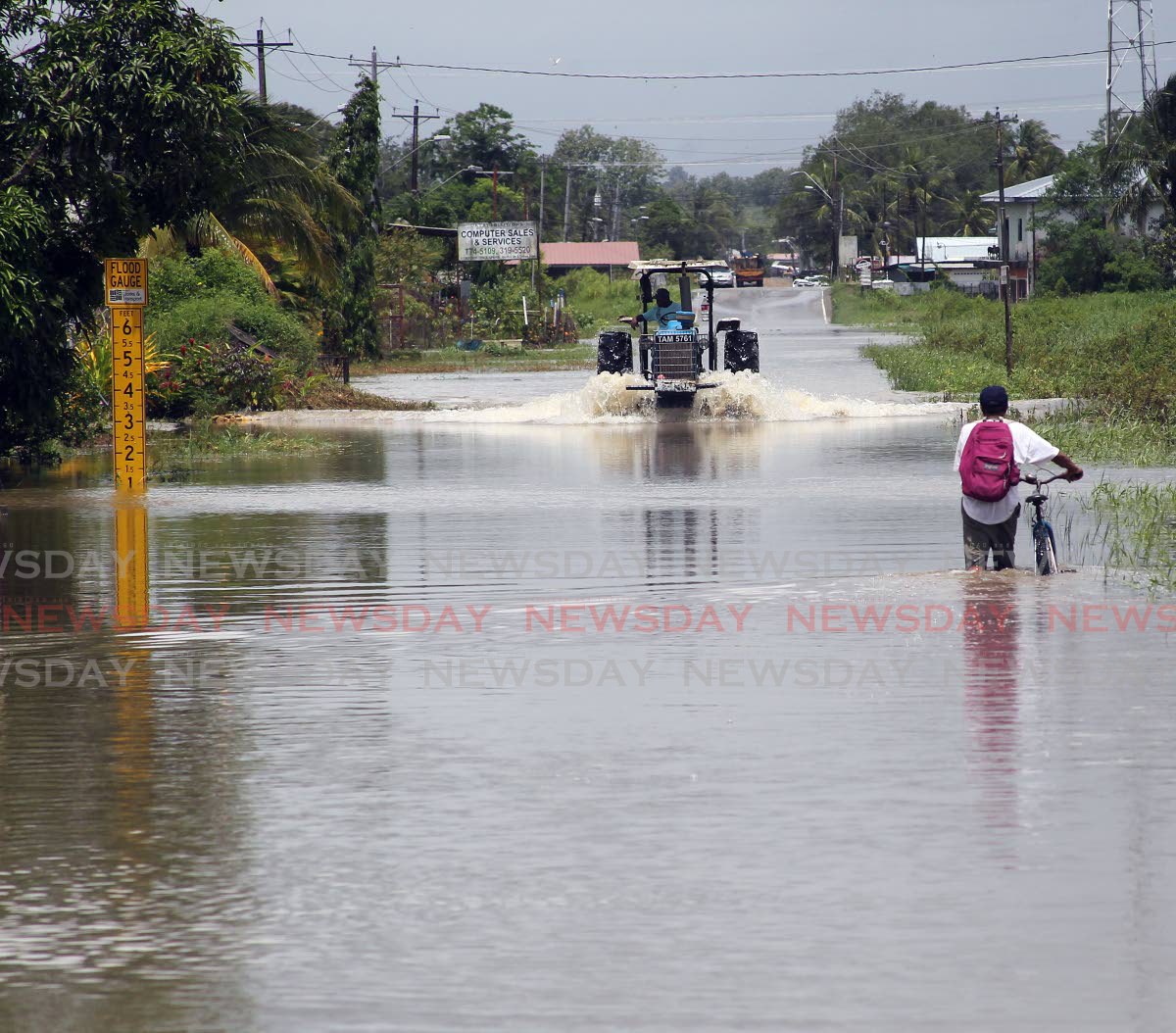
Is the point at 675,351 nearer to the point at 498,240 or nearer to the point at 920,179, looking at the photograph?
the point at 498,240

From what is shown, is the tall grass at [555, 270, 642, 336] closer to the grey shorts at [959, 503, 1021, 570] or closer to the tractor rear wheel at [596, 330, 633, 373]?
the tractor rear wheel at [596, 330, 633, 373]

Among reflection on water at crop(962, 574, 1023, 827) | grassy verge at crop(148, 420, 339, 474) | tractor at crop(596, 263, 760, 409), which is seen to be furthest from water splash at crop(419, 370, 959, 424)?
reflection on water at crop(962, 574, 1023, 827)

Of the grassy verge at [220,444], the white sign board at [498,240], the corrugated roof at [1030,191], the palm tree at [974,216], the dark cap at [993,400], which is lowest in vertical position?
the grassy verge at [220,444]

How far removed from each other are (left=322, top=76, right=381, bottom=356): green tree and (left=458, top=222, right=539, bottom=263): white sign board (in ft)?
68.9

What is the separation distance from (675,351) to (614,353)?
6.44 feet

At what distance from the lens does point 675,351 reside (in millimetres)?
30922

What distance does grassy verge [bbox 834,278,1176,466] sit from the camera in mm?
23734

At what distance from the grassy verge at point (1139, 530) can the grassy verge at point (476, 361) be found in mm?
34303

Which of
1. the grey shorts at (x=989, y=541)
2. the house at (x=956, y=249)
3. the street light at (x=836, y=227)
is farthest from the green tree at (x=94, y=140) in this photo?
the street light at (x=836, y=227)

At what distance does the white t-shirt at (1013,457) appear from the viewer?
12.1 meters

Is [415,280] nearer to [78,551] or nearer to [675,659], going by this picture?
[78,551]

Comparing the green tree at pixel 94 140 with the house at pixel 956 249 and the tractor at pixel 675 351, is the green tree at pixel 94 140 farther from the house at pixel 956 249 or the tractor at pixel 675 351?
the house at pixel 956 249

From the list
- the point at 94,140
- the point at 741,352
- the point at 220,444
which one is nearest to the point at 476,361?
the point at 741,352

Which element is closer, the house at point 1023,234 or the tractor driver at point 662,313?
the tractor driver at point 662,313
